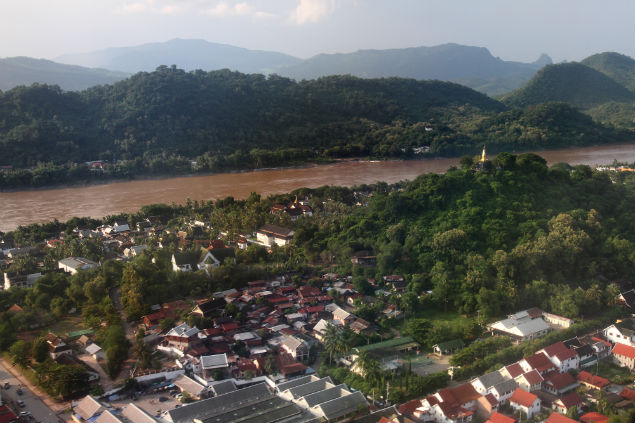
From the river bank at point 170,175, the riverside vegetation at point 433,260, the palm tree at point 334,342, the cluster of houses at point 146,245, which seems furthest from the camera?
the river bank at point 170,175

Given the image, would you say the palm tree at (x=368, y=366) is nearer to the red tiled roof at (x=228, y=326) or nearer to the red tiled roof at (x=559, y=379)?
the red tiled roof at (x=559, y=379)

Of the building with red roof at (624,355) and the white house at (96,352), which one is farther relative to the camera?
the white house at (96,352)

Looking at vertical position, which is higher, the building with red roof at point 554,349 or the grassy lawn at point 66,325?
the building with red roof at point 554,349

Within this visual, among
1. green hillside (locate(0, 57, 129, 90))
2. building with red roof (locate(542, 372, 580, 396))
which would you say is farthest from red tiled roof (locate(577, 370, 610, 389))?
green hillside (locate(0, 57, 129, 90))

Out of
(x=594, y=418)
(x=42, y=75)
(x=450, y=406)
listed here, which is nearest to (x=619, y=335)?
(x=594, y=418)

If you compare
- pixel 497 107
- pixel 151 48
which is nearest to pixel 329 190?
pixel 497 107

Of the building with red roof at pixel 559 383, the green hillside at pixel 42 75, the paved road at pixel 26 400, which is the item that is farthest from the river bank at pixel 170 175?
the green hillside at pixel 42 75

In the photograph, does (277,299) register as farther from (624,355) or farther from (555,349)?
(624,355)

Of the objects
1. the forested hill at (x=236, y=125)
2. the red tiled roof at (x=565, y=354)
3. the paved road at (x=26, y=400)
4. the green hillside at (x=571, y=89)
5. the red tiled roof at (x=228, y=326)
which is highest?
the green hillside at (x=571, y=89)
